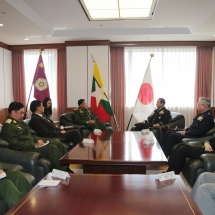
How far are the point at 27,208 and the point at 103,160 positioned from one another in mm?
1208

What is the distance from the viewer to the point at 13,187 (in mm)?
2072

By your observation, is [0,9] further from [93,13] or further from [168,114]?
[168,114]

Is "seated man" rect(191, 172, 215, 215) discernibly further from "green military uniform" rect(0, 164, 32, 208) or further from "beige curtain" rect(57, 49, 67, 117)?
"beige curtain" rect(57, 49, 67, 117)

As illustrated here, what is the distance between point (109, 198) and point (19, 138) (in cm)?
195

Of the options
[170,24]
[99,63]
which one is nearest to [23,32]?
[99,63]

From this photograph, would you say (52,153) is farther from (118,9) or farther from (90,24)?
(90,24)

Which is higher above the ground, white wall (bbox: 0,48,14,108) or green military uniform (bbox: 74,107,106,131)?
white wall (bbox: 0,48,14,108)

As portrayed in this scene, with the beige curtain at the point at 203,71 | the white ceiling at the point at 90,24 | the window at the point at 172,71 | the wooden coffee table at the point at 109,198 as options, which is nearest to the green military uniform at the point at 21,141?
the wooden coffee table at the point at 109,198

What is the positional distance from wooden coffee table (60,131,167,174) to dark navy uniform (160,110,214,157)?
1043 mm

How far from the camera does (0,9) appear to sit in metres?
4.14

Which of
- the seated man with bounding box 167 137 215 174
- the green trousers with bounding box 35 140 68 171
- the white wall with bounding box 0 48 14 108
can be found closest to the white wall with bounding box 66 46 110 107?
the white wall with bounding box 0 48 14 108

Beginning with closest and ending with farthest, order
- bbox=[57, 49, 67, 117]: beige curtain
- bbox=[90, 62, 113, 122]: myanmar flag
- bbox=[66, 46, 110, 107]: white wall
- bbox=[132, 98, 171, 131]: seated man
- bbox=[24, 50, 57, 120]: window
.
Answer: bbox=[132, 98, 171, 131]: seated man < bbox=[90, 62, 113, 122]: myanmar flag < bbox=[66, 46, 110, 107]: white wall < bbox=[57, 49, 67, 117]: beige curtain < bbox=[24, 50, 57, 120]: window

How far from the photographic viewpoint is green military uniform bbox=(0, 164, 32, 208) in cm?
202

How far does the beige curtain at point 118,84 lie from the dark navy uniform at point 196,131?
2.55 meters
